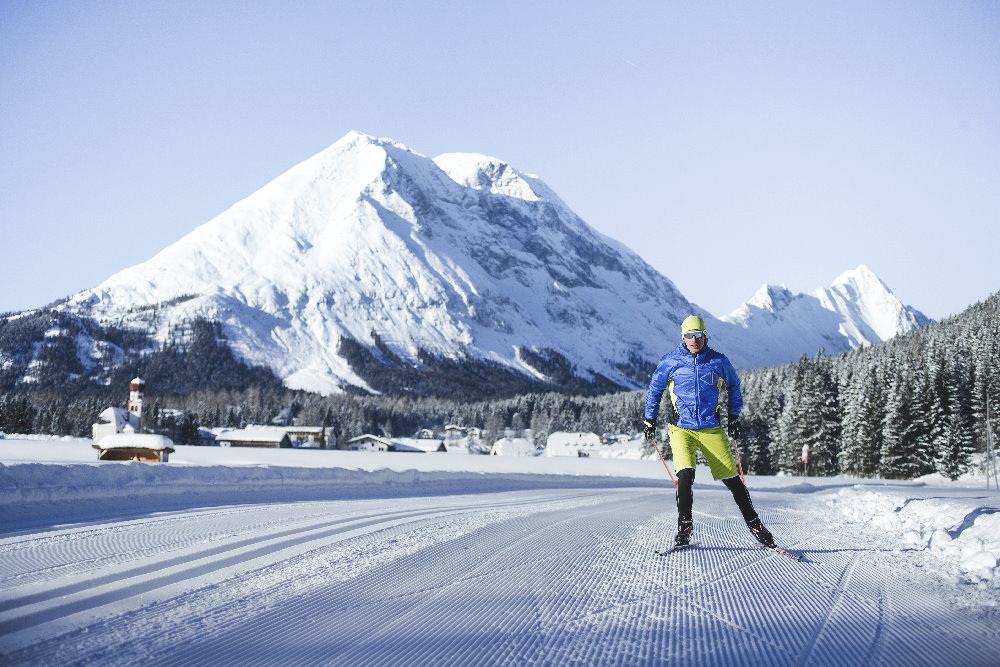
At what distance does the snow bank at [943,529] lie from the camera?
18.6 feet

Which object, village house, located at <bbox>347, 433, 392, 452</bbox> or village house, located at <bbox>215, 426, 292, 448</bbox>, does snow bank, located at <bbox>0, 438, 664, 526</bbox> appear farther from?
village house, located at <bbox>347, 433, 392, 452</bbox>

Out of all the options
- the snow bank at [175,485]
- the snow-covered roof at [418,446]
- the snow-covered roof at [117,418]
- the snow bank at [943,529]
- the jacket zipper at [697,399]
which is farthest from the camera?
the snow-covered roof at [418,446]

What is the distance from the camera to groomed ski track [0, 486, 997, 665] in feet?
11.2

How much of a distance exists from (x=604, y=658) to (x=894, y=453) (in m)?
50.9

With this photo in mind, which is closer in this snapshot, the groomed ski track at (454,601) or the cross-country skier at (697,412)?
the groomed ski track at (454,601)

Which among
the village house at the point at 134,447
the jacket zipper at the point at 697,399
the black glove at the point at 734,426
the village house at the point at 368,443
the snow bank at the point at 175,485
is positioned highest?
the jacket zipper at the point at 697,399

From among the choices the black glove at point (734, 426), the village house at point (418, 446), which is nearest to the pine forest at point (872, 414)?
the village house at point (418, 446)

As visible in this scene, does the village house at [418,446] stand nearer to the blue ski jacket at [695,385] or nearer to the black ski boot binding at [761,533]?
the black ski boot binding at [761,533]

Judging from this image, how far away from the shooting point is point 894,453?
4678cm

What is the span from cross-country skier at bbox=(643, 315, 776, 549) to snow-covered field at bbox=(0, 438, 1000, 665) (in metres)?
0.48

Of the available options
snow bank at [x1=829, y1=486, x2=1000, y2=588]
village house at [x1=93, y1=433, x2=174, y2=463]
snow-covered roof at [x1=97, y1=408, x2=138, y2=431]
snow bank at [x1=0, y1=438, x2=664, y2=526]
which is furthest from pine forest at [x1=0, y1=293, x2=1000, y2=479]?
village house at [x1=93, y1=433, x2=174, y2=463]

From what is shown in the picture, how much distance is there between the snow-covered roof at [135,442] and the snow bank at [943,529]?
3706cm

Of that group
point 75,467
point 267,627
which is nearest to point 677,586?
point 267,627

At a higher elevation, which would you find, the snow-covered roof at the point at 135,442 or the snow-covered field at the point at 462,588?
the snow-covered field at the point at 462,588
